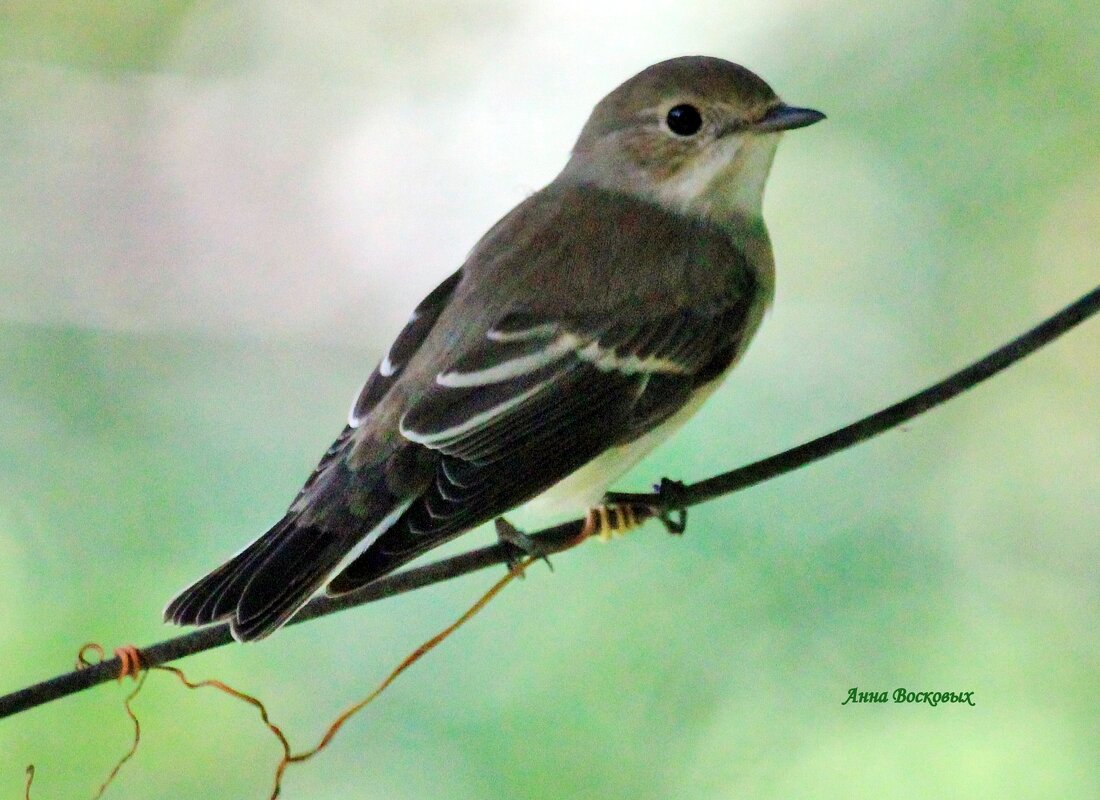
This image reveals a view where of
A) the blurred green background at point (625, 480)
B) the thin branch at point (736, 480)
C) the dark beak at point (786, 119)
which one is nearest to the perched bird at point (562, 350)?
the dark beak at point (786, 119)

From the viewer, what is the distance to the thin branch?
1.16 meters

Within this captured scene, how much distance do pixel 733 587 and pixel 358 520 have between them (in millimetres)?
942

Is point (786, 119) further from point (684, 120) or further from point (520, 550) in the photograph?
point (520, 550)

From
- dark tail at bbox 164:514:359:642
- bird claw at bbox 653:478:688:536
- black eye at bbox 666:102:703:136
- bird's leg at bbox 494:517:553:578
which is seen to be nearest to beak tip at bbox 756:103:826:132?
black eye at bbox 666:102:703:136

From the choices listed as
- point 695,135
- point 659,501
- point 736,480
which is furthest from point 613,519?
point 695,135

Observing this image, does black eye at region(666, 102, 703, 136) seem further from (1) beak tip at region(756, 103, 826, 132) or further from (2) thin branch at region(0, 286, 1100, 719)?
(2) thin branch at region(0, 286, 1100, 719)

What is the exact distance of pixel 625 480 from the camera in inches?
99.0

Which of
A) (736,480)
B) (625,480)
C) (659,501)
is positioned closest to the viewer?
(736,480)

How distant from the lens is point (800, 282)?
2.88 meters

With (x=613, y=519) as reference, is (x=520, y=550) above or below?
below

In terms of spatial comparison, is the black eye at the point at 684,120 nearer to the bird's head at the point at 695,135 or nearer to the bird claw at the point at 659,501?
the bird's head at the point at 695,135

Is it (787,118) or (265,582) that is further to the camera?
(787,118)

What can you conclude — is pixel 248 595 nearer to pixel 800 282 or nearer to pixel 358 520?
pixel 358 520

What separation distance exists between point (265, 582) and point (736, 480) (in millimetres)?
616
